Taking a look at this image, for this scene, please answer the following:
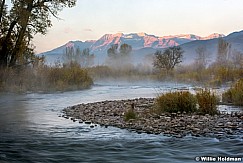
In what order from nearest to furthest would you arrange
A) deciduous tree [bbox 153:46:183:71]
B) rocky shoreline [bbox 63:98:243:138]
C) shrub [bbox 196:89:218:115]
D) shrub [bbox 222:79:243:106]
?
rocky shoreline [bbox 63:98:243:138] < shrub [bbox 196:89:218:115] < shrub [bbox 222:79:243:106] < deciduous tree [bbox 153:46:183:71]

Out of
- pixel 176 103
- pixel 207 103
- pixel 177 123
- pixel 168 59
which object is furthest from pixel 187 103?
pixel 168 59

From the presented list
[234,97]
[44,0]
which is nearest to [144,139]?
[234,97]

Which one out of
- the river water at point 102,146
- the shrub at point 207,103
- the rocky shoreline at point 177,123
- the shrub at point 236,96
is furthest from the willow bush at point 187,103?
the shrub at point 236,96

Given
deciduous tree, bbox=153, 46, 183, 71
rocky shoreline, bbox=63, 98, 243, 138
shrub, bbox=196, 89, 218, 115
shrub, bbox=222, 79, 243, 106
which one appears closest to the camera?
rocky shoreline, bbox=63, 98, 243, 138

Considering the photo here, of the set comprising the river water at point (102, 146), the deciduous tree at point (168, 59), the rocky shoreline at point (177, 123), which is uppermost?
the deciduous tree at point (168, 59)

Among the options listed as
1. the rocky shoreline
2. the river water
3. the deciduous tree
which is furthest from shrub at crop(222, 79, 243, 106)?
the deciduous tree

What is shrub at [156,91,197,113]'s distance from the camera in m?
12.3

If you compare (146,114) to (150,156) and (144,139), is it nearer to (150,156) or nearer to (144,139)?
(144,139)

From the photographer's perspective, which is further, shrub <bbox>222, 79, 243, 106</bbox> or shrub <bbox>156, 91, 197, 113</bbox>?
shrub <bbox>222, 79, 243, 106</bbox>

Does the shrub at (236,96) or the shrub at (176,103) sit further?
the shrub at (236,96)

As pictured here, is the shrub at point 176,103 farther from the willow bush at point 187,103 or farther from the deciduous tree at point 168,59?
the deciduous tree at point 168,59

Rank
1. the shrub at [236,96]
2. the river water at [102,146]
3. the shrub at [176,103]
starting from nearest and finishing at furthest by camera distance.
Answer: the river water at [102,146] → the shrub at [176,103] → the shrub at [236,96]

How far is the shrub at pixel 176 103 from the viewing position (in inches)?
485

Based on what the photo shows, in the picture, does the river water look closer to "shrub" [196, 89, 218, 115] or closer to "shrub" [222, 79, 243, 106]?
"shrub" [196, 89, 218, 115]
